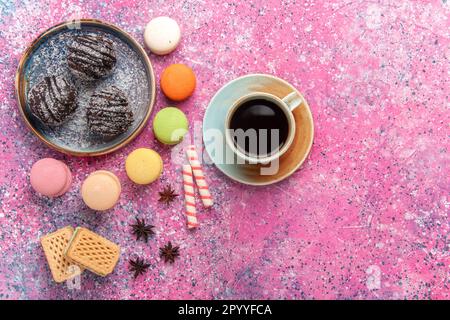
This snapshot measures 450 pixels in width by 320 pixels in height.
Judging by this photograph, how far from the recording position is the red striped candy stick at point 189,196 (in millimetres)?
1609

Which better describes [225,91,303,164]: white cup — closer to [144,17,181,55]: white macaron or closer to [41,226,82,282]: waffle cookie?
[144,17,181,55]: white macaron

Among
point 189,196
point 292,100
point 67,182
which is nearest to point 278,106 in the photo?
point 292,100

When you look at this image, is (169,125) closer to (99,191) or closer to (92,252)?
(99,191)

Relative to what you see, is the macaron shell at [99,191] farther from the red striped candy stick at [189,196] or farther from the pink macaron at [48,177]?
the red striped candy stick at [189,196]

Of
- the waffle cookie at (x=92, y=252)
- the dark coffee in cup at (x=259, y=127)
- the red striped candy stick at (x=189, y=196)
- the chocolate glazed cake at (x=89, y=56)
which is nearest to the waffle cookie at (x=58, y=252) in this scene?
the waffle cookie at (x=92, y=252)

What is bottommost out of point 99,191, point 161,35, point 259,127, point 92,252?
point 92,252

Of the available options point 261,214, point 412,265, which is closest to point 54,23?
point 261,214

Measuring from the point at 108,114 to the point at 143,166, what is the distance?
191 mm

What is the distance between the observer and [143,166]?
61.0 inches

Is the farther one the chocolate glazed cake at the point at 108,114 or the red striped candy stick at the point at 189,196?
the red striped candy stick at the point at 189,196

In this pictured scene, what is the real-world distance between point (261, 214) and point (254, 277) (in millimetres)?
209

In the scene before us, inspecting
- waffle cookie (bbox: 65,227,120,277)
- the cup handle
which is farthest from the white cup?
waffle cookie (bbox: 65,227,120,277)

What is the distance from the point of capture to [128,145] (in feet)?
5.30

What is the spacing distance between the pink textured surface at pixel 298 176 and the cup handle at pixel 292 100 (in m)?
0.17
